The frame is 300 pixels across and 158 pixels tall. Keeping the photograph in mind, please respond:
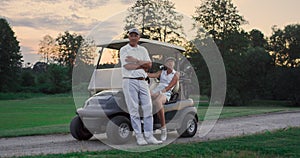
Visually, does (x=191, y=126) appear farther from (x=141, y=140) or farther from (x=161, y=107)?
(x=141, y=140)

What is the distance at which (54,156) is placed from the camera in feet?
26.0

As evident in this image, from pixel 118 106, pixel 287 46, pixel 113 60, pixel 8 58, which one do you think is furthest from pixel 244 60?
pixel 118 106

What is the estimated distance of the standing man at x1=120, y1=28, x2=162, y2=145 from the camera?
9.25 metres

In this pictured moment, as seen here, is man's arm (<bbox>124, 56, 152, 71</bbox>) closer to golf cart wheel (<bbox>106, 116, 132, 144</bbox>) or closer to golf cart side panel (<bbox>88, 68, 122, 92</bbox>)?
golf cart side panel (<bbox>88, 68, 122, 92</bbox>)

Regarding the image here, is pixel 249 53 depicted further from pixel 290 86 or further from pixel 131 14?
pixel 131 14

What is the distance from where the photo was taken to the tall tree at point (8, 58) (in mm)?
74688

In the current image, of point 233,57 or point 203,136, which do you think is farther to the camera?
point 233,57

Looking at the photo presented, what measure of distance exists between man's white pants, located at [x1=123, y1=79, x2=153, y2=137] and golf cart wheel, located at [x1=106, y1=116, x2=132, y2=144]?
427 mm

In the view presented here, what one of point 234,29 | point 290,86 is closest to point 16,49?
point 234,29

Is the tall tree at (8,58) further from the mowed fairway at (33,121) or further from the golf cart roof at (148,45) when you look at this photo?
the golf cart roof at (148,45)

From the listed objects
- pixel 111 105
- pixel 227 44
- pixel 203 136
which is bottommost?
pixel 203 136

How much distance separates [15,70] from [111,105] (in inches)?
2852

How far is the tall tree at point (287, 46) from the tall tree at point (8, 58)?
1736 inches

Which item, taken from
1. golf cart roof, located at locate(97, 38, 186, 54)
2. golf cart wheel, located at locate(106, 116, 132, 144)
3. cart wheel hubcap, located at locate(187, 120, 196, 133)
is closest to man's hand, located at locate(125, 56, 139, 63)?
golf cart roof, located at locate(97, 38, 186, 54)
